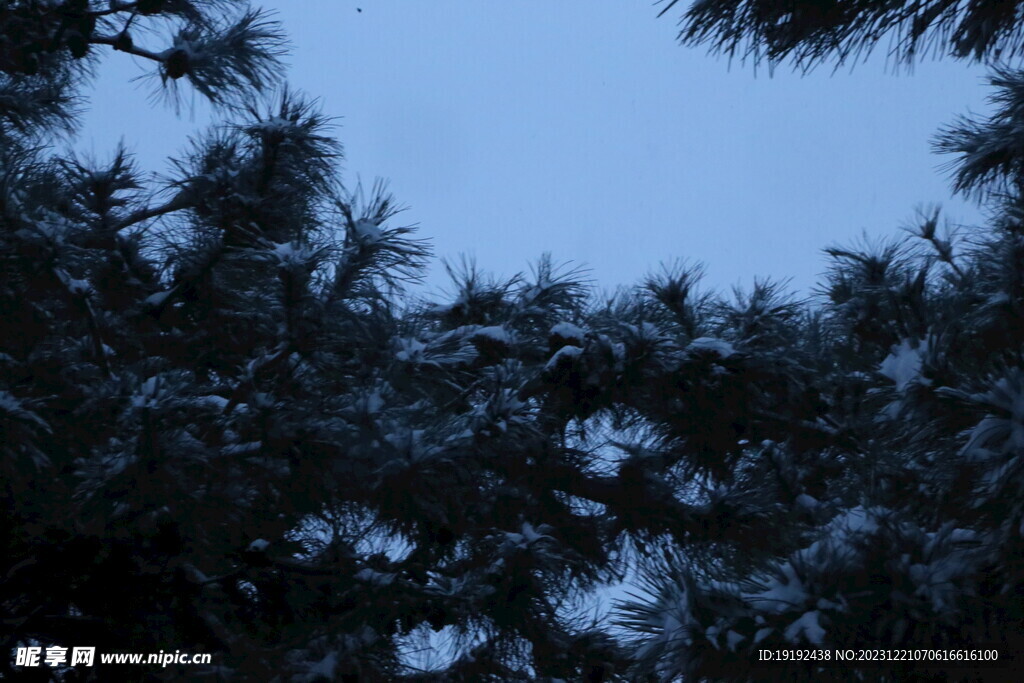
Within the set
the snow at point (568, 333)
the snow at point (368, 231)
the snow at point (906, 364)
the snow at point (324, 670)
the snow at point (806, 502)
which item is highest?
the snow at point (368, 231)

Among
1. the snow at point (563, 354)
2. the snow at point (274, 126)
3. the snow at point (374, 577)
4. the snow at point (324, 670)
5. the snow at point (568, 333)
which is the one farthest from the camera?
the snow at point (274, 126)

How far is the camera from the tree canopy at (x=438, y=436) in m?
1.40

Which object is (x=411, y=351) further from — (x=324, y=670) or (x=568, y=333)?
(x=324, y=670)

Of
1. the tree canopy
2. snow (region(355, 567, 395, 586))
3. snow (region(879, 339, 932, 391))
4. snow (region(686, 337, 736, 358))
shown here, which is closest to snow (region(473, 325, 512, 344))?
the tree canopy

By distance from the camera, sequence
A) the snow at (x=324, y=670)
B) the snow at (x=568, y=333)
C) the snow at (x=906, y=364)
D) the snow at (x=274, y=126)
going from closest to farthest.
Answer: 1. the snow at (x=906, y=364)
2. the snow at (x=324, y=670)
3. the snow at (x=568, y=333)
4. the snow at (x=274, y=126)

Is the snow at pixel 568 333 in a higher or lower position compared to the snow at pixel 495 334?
lower

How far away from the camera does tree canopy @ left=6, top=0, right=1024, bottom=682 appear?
1.40 m

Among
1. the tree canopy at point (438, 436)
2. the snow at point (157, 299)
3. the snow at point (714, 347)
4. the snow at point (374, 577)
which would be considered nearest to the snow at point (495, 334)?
the tree canopy at point (438, 436)

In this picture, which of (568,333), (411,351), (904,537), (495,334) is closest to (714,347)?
(568,333)

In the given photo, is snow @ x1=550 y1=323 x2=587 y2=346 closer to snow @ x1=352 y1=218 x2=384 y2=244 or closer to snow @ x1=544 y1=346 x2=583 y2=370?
snow @ x1=544 y1=346 x2=583 y2=370

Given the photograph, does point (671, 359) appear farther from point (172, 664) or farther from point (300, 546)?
point (172, 664)

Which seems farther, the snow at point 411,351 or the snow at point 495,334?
the snow at point 495,334

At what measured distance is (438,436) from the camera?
7.18 ft

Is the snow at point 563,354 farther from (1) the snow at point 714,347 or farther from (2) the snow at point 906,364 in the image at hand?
(2) the snow at point 906,364
